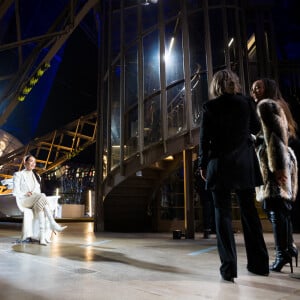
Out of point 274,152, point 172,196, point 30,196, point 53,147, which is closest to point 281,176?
point 274,152

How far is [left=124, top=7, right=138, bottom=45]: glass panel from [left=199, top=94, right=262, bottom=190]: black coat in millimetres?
6540

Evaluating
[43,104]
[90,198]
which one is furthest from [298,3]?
[43,104]

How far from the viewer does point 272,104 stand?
302 cm

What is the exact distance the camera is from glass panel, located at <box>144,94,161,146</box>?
7562 mm

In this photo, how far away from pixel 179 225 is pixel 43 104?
51.0 ft

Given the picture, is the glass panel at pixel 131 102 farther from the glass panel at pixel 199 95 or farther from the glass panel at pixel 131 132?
the glass panel at pixel 199 95

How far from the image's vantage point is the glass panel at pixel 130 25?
8.84 meters

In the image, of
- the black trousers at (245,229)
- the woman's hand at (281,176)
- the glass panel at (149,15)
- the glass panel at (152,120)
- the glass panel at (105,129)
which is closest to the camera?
the black trousers at (245,229)

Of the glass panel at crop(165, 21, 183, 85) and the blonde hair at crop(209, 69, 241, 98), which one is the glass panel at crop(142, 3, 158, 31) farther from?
the blonde hair at crop(209, 69, 241, 98)

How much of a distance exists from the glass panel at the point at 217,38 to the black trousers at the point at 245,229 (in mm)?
5509

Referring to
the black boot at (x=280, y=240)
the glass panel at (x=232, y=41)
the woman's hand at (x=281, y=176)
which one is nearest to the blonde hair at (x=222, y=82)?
the woman's hand at (x=281, y=176)

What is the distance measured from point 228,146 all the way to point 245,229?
28.9 inches

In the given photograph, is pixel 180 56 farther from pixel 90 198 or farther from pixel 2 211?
pixel 90 198

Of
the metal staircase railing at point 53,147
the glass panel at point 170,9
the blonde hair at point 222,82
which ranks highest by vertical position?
the glass panel at point 170,9
